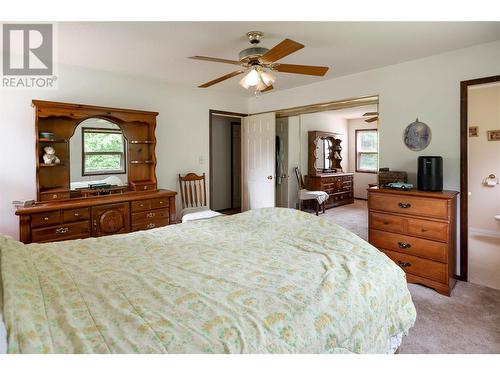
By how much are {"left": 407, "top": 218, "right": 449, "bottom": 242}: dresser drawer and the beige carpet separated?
51 cm

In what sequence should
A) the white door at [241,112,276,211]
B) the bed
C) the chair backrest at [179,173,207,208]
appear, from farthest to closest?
1. the white door at [241,112,276,211]
2. the chair backrest at [179,173,207,208]
3. the bed

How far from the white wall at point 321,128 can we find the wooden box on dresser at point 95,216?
3669mm

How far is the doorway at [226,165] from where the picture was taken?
20.0 feet

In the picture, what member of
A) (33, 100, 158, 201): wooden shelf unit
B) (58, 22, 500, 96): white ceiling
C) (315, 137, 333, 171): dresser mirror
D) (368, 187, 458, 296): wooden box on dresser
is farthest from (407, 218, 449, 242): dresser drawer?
(315, 137, 333, 171): dresser mirror

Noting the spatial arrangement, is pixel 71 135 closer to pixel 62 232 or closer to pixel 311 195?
pixel 62 232

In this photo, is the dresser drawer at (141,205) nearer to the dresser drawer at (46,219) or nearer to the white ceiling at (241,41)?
the dresser drawer at (46,219)

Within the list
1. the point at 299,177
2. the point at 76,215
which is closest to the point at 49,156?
the point at 76,215

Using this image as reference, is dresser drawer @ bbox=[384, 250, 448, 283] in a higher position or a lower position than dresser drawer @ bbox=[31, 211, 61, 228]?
lower

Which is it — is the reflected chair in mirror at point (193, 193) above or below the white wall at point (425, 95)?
below

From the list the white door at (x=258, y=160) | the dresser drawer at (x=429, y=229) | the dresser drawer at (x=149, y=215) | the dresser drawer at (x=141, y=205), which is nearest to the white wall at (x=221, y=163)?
the white door at (x=258, y=160)

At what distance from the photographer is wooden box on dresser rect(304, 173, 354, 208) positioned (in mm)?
6641

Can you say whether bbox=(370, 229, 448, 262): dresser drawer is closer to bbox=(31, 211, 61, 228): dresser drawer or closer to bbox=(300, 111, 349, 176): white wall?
bbox=(31, 211, 61, 228): dresser drawer
